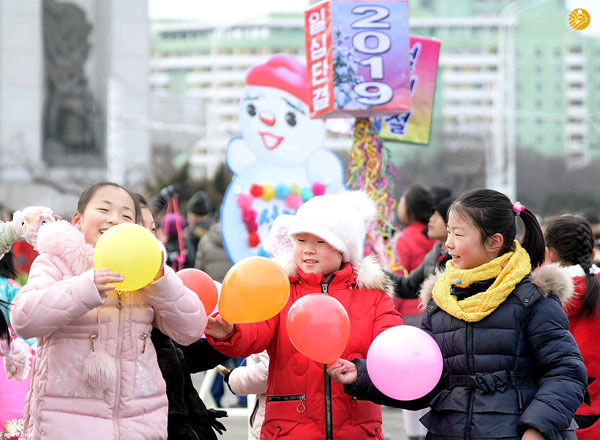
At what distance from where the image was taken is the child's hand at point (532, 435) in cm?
337

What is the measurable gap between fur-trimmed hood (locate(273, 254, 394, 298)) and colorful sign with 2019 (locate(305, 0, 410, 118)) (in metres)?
3.03

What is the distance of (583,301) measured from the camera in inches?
187

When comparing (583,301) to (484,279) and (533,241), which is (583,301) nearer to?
(533,241)

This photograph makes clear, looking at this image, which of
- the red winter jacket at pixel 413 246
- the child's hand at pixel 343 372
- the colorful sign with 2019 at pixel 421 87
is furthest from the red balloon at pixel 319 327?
the colorful sign with 2019 at pixel 421 87

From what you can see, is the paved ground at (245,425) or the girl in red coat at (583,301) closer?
the girl in red coat at (583,301)

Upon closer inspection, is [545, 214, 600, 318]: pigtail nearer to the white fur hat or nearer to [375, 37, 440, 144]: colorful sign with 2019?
the white fur hat

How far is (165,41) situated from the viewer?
12888 centimetres

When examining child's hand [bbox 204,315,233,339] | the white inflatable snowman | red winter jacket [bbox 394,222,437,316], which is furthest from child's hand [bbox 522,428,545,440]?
the white inflatable snowman

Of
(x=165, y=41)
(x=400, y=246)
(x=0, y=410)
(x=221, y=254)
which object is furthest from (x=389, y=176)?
(x=165, y=41)

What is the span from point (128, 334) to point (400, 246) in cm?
422

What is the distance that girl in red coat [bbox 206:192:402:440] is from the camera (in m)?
3.74

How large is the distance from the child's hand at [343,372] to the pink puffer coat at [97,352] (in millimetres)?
516

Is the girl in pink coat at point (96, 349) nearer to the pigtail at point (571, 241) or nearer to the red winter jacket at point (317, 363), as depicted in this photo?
the red winter jacket at point (317, 363)

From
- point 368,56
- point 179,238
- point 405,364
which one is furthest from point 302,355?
point 179,238
